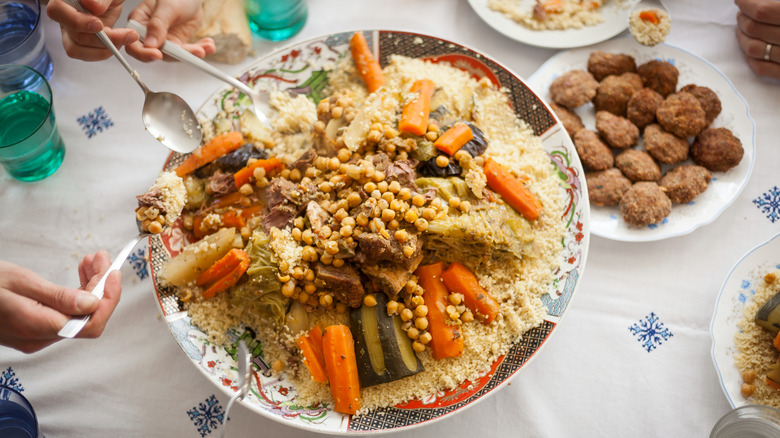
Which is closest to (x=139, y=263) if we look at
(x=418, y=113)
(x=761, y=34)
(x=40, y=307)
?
(x=40, y=307)

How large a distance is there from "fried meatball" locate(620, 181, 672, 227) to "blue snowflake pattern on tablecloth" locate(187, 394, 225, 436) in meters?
2.82

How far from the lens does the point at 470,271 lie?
9.68ft

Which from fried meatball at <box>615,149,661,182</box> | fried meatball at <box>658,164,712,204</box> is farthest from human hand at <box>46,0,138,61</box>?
fried meatball at <box>658,164,712,204</box>

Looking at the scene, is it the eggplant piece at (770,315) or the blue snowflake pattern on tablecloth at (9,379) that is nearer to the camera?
the eggplant piece at (770,315)

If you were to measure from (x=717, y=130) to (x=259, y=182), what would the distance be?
2.98 m

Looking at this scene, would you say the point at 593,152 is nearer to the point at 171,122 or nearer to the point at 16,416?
the point at 171,122

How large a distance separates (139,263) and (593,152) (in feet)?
10.2

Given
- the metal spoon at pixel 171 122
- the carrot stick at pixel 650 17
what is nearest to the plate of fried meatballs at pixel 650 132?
the carrot stick at pixel 650 17

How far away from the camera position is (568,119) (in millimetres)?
3457

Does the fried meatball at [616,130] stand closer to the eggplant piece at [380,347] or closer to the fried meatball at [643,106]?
the fried meatball at [643,106]

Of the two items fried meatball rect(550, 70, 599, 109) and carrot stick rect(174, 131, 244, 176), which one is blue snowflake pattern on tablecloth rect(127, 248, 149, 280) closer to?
carrot stick rect(174, 131, 244, 176)

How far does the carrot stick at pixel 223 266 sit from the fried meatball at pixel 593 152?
2.24 meters

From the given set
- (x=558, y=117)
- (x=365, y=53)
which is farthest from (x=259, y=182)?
(x=558, y=117)

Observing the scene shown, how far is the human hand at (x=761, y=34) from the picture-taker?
3363 mm
